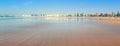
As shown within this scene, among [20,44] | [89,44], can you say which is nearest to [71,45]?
[89,44]

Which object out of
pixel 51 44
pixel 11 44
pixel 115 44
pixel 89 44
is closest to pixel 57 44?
pixel 51 44

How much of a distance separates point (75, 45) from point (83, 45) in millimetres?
341

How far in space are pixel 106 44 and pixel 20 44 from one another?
11.8ft

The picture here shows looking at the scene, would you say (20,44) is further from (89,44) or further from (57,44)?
(89,44)

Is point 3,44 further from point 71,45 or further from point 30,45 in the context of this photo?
point 71,45

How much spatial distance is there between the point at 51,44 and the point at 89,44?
5.29 ft

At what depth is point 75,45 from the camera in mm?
7949

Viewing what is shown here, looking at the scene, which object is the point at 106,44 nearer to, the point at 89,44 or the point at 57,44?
the point at 89,44

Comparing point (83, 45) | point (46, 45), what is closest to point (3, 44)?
point (46, 45)

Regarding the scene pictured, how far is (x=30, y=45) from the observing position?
7.79m

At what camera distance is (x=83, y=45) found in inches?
315

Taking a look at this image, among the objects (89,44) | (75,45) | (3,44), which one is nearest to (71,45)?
(75,45)

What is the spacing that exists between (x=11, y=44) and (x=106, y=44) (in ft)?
13.0

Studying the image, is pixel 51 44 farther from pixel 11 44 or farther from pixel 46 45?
pixel 11 44
